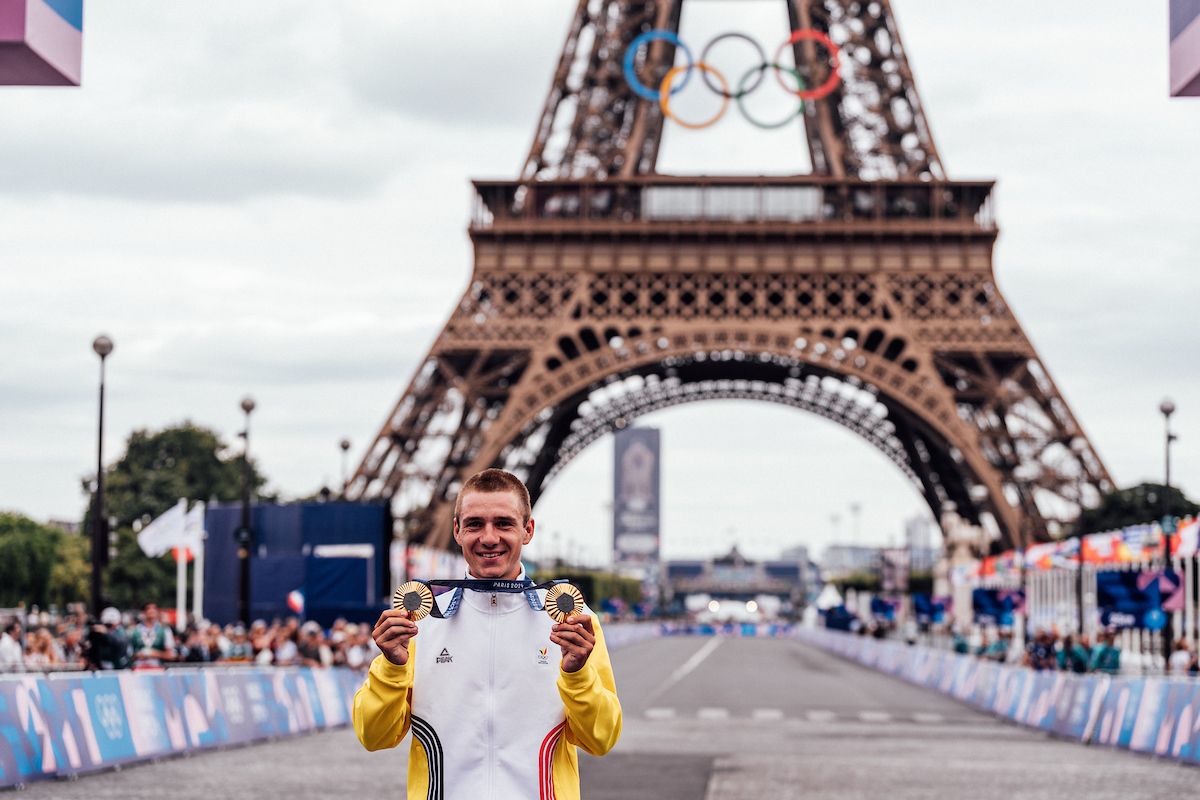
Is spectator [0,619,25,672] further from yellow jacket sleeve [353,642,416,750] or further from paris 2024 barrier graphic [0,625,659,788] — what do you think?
yellow jacket sleeve [353,642,416,750]

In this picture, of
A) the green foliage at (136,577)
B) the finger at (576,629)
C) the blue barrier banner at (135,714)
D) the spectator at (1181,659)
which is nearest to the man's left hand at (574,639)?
the finger at (576,629)

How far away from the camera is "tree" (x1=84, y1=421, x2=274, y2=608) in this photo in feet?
282

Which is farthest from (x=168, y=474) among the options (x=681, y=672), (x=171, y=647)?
(x=171, y=647)

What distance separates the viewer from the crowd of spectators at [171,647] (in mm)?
22234

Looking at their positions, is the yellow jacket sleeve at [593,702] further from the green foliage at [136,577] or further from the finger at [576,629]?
the green foliage at [136,577]

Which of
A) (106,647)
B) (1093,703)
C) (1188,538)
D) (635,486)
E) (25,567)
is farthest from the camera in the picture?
(635,486)

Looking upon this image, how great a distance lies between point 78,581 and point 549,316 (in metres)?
50.6

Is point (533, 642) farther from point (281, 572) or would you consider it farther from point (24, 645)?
point (281, 572)

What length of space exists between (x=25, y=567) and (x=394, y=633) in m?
87.1

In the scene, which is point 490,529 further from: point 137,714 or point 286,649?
point 286,649

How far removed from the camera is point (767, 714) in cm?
3150

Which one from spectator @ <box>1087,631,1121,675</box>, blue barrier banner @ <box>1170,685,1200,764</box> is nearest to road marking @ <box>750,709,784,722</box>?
spectator @ <box>1087,631,1121,675</box>

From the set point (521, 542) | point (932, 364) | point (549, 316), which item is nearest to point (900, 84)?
point (932, 364)

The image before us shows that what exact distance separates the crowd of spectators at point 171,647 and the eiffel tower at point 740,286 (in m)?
18.1
